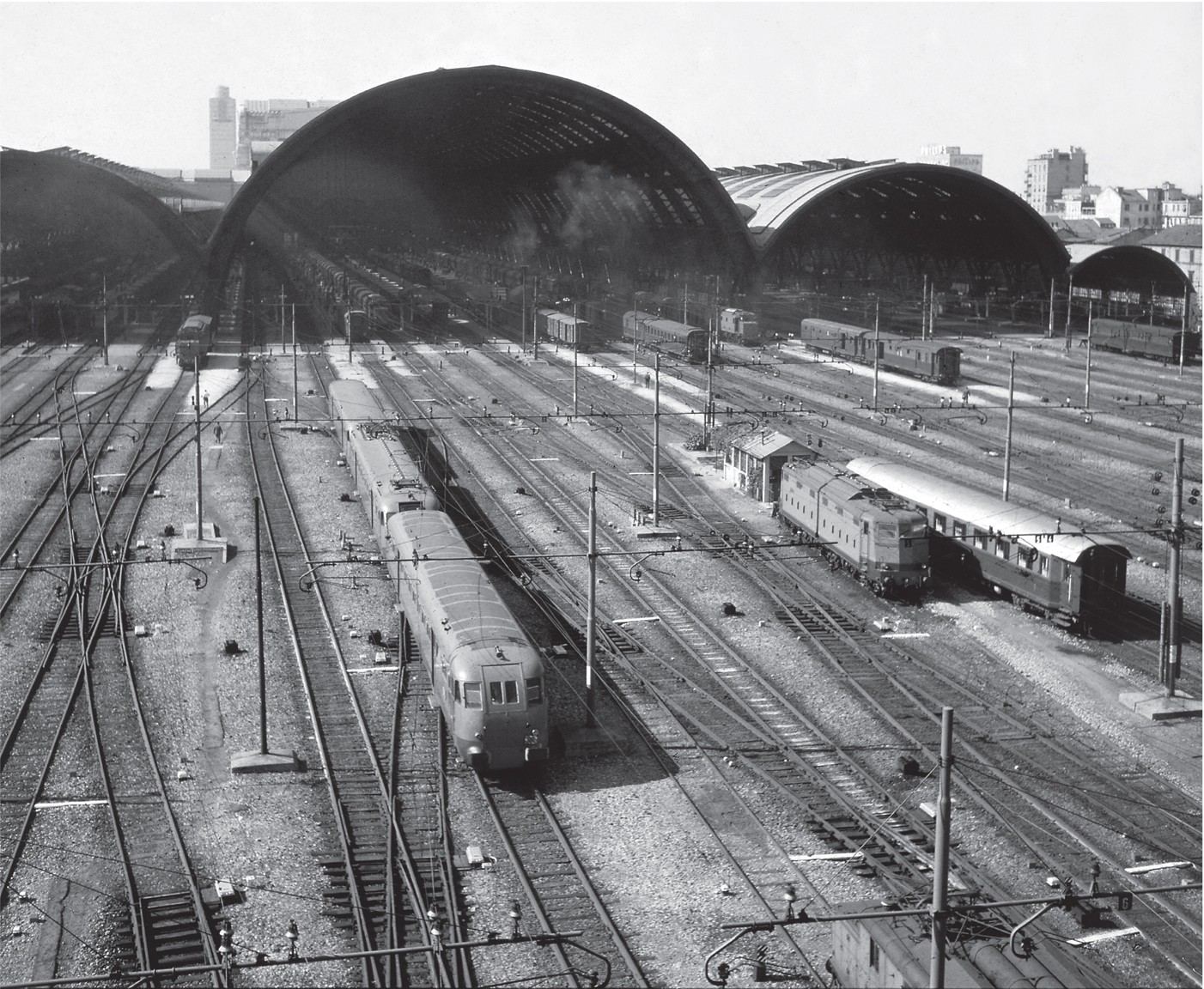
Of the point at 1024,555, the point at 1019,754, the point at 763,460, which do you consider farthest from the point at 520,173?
the point at 1019,754

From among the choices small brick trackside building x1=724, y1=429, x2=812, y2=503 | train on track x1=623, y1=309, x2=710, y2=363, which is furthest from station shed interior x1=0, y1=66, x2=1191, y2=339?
small brick trackside building x1=724, y1=429, x2=812, y2=503

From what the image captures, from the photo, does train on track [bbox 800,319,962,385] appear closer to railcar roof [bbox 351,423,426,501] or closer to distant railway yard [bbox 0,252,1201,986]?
distant railway yard [bbox 0,252,1201,986]

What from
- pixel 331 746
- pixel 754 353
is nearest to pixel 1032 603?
pixel 331 746

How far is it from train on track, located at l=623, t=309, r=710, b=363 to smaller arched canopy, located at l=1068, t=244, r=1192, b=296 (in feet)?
102

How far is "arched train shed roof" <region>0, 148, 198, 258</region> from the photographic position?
8406 cm

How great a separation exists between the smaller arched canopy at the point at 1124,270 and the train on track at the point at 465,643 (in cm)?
7292

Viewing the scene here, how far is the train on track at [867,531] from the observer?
110 feet

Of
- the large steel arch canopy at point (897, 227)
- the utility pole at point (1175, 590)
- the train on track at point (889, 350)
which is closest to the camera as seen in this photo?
the utility pole at point (1175, 590)

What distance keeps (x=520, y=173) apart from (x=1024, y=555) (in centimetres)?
8657

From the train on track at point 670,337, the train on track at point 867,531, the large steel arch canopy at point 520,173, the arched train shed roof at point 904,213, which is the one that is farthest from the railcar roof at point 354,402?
the arched train shed roof at point 904,213

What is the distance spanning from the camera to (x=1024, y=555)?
106 ft

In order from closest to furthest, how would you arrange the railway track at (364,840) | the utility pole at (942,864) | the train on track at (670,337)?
the utility pole at (942,864)
the railway track at (364,840)
the train on track at (670,337)

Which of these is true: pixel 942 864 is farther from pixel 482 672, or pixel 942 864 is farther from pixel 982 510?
pixel 982 510

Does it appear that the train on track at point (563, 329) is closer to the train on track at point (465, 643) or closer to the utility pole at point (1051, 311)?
the utility pole at point (1051, 311)
